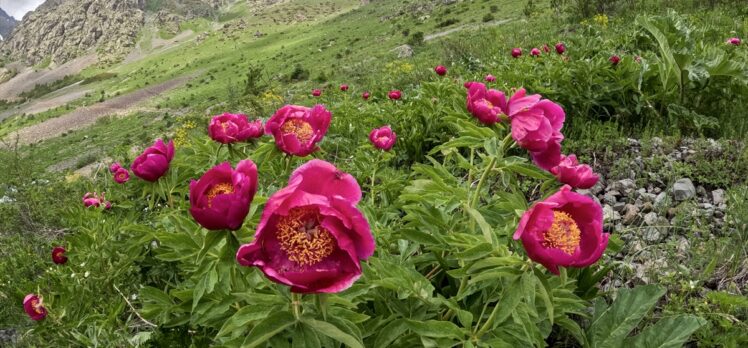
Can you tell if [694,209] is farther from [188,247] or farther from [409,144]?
[188,247]

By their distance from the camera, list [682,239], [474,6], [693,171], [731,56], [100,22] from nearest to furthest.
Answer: [682,239]
[693,171]
[731,56]
[474,6]
[100,22]

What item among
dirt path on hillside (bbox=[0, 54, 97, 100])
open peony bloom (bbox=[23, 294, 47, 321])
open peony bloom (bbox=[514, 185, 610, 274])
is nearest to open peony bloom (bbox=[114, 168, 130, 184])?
open peony bloom (bbox=[23, 294, 47, 321])

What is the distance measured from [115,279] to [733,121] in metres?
4.47

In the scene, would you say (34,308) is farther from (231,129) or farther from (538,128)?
(538,128)

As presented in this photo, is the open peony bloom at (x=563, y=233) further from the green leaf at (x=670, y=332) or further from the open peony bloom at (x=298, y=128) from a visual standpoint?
the open peony bloom at (x=298, y=128)

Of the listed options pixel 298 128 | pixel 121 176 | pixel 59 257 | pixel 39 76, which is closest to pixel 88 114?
pixel 121 176

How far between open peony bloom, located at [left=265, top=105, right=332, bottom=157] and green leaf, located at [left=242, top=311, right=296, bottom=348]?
81 centimetres

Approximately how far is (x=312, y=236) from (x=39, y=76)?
102846 millimetres

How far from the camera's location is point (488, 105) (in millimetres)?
2158

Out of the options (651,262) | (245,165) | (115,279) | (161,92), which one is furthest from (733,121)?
(161,92)

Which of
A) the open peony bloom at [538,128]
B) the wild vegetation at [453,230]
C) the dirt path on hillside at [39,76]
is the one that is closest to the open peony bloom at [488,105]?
the wild vegetation at [453,230]

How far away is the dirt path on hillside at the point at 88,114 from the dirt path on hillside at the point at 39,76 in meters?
44.3

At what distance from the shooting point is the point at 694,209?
2697 mm

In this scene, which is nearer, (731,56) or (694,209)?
(694,209)
